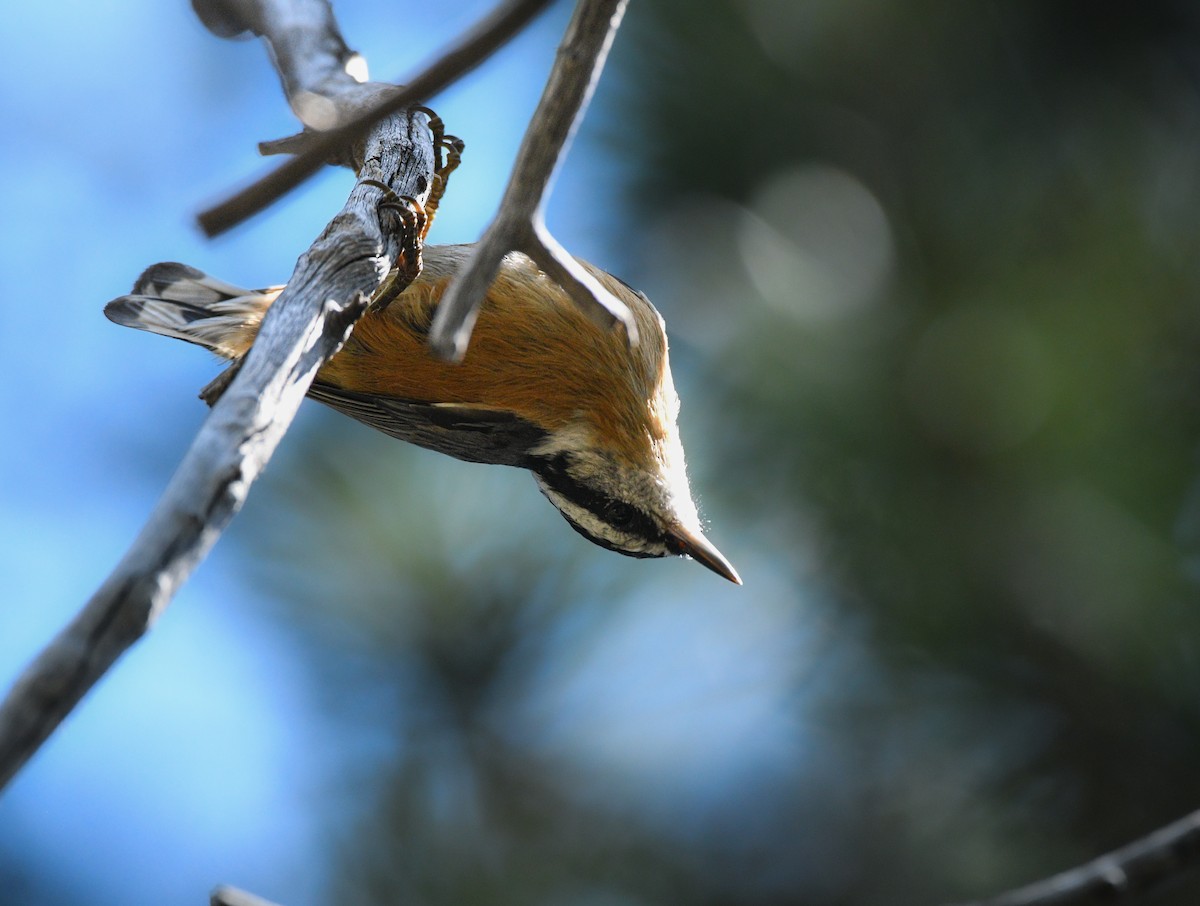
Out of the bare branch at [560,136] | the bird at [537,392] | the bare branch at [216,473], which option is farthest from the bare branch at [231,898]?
the bird at [537,392]

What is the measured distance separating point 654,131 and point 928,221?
773mm

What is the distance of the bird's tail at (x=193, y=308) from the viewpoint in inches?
76.6

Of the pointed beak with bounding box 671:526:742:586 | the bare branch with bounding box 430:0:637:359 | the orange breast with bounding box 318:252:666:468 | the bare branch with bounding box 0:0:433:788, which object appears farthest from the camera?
the pointed beak with bounding box 671:526:742:586

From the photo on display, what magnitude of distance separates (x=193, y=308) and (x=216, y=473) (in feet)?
4.74

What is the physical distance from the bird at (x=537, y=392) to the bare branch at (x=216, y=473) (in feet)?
2.02

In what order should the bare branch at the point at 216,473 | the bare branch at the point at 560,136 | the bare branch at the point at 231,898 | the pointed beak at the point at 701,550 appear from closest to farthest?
the bare branch at the point at 216,473, the bare branch at the point at 231,898, the bare branch at the point at 560,136, the pointed beak at the point at 701,550

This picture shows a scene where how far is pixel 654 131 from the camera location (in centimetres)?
306

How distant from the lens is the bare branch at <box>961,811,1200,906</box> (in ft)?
2.44

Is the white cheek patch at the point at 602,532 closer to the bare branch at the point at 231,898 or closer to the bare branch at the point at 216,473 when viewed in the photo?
the bare branch at the point at 216,473

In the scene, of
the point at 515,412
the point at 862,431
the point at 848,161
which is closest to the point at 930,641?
the point at 862,431

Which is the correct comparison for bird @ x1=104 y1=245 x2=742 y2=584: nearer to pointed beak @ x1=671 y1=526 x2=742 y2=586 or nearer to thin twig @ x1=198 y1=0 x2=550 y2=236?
pointed beak @ x1=671 y1=526 x2=742 y2=586

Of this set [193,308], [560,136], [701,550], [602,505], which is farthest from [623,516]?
[560,136]

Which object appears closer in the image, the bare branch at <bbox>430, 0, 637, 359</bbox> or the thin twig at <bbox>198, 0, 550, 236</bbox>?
the thin twig at <bbox>198, 0, 550, 236</bbox>

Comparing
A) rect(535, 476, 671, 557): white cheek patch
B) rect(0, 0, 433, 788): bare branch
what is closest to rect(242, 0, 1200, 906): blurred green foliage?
rect(535, 476, 671, 557): white cheek patch
